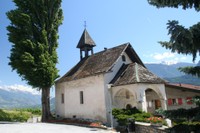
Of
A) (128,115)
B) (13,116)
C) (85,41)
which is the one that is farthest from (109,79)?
(13,116)

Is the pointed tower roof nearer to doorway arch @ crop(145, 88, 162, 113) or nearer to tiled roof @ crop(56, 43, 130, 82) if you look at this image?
tiled roof @ crop(56, 43, 130, 82)

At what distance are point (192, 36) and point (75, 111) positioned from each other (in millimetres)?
25784

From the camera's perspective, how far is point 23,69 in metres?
30.8

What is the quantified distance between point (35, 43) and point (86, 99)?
11.1 m

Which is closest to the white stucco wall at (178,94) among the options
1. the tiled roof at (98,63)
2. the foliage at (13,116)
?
the tiled roof at (98,63)

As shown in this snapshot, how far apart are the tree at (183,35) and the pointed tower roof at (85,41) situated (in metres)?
27.5

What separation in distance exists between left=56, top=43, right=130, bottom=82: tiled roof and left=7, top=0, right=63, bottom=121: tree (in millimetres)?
3655

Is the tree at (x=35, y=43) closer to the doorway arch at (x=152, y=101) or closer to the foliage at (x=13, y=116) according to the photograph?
the foliage at (x=13, y=116)

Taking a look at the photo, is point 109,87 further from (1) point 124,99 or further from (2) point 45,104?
(2) point 45,104

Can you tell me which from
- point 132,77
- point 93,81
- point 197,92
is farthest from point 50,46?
point 197,92

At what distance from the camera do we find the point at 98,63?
1195 inches

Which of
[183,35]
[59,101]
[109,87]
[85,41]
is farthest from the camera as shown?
[85,41]

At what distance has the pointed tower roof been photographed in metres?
36.2

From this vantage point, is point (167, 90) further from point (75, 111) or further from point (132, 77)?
point (75, 111)
